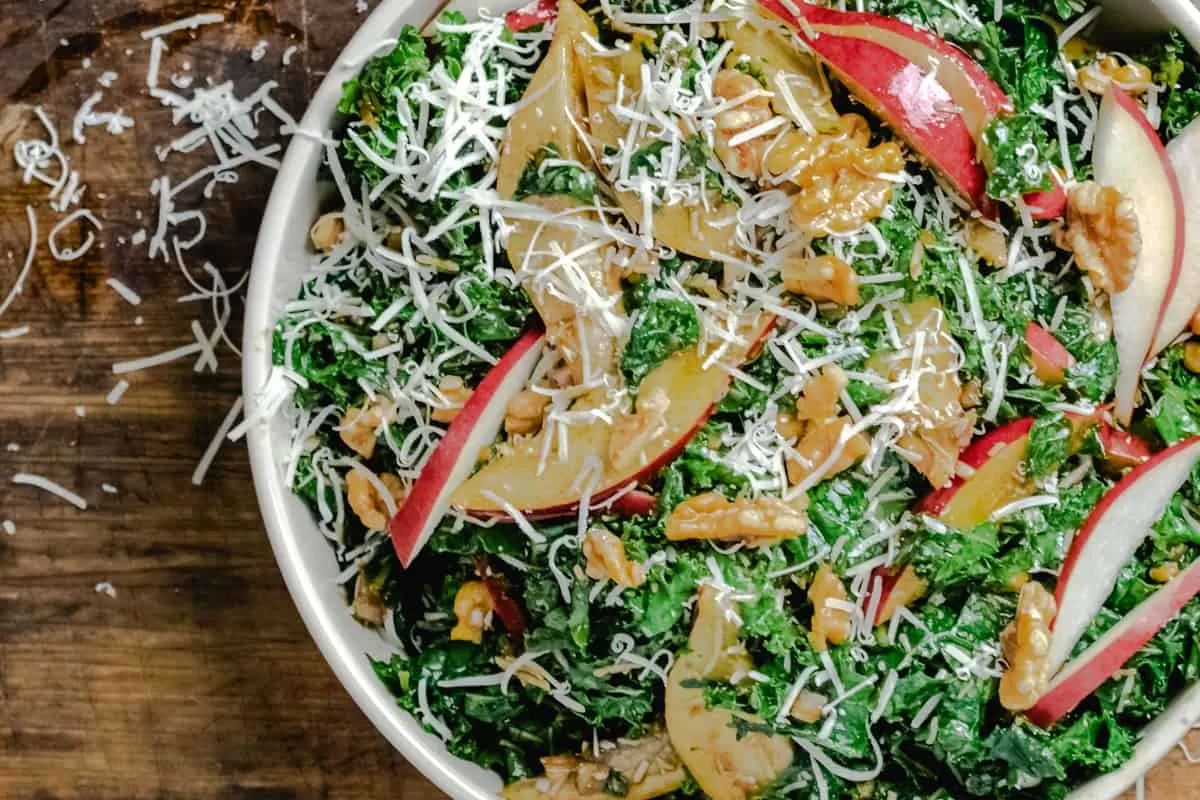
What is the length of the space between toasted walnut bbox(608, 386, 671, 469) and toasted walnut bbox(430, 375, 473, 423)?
0.33 metres

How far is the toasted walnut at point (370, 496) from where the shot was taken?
246cm

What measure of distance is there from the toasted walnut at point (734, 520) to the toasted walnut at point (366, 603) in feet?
2.45

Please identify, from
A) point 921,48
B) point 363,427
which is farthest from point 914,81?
point 363,427

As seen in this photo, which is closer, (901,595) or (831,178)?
(831,178)

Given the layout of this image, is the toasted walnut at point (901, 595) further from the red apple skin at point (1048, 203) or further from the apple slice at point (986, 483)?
the red apple skin at point (1048, 203)

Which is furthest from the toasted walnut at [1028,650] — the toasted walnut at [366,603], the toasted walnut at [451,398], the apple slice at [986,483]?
the toasted walnut at [366,603]

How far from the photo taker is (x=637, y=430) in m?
2.18

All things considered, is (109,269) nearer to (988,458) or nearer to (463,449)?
(463,449)

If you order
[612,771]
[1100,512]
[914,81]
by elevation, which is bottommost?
[612,771]

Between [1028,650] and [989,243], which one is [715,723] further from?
[989,243]

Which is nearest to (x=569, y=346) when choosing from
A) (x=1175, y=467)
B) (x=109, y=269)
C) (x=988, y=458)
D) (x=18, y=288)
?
(x=988, y=458)

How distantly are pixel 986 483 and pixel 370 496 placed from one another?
1.24 m

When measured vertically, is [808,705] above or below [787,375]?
below

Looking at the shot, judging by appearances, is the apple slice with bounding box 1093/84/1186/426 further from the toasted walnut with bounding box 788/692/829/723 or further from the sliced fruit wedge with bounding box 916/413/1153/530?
the toasted walnut with bounding box 788/692/829/723
